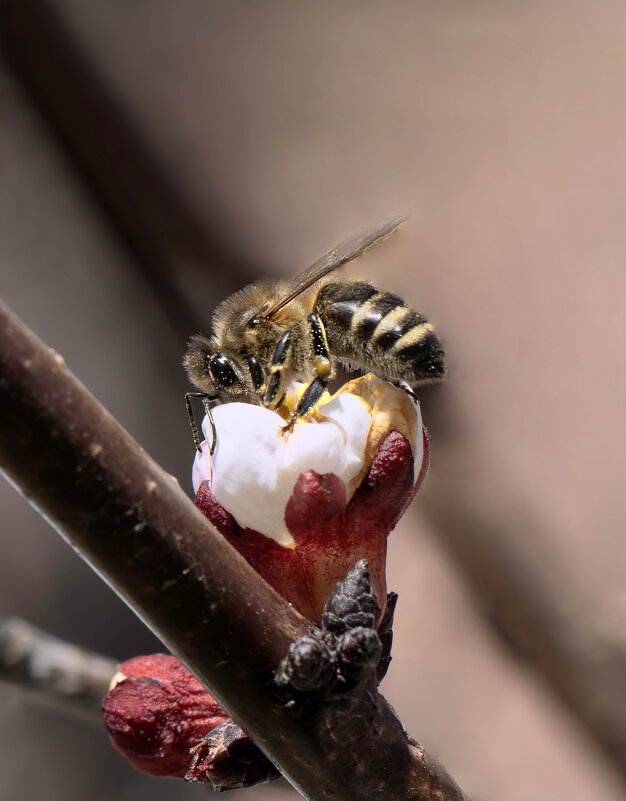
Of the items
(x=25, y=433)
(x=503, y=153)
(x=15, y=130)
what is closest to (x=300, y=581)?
(x=25, y=433)

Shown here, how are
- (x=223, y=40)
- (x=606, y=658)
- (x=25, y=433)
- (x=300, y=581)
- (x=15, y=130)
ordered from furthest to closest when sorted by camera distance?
(x=15, y=130), (x=223, y=40), (x=606, y=658), (x=300, y=581), (x=25, y=433)

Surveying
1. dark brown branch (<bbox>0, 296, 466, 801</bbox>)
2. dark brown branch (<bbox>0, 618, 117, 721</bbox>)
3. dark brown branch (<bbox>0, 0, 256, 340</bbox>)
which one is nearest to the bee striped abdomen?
dark brown branch (<bbox>0, 296, 466, 801</bbox>)

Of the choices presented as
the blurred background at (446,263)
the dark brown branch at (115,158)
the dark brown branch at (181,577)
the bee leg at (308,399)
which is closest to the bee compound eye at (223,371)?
the bee leg at (308,399)

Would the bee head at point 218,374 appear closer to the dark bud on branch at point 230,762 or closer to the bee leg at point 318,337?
the bee leg at point 318,337

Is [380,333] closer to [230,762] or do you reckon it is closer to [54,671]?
[230,762]

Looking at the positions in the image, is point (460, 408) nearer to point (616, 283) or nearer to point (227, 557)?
point (616, 283)

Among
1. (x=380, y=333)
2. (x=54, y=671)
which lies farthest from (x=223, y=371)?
(x=54, y=671)
